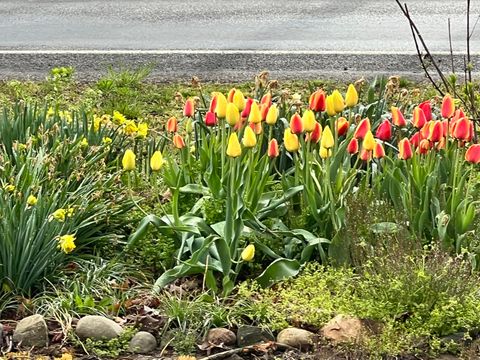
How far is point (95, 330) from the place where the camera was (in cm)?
372

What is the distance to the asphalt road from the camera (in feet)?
26.6

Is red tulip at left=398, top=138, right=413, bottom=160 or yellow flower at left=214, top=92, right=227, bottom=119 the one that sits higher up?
yellow flower at left=214, top=92, right=227, bottom=119

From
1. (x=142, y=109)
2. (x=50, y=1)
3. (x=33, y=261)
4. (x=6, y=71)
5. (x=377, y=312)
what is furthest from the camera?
(x=50, y=1)

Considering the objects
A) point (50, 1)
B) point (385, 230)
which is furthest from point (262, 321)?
point (50, 1)

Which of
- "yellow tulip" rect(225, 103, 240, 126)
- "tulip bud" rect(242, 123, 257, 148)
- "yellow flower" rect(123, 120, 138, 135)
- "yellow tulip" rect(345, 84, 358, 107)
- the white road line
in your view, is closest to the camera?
"tulip bud" rect(242, 123, 257, 148)

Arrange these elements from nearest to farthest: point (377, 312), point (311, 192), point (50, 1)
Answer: point (377, 312)
point (311, 192)
point (50, 1)

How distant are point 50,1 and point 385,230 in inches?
327

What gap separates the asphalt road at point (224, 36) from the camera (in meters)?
8.10

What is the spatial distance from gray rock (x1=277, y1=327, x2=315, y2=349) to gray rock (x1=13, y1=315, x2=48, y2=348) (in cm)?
88

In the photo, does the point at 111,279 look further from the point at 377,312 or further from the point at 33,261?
the point at 377,312

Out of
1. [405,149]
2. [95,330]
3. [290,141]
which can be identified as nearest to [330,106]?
[290,141]

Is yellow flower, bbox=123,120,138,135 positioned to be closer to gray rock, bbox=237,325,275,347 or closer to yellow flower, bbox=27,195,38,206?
yellow flower, bbox=27,195,38,206

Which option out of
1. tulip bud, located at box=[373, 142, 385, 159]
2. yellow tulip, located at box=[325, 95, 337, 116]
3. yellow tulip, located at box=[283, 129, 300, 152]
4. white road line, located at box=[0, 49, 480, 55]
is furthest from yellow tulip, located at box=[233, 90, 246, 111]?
white road line, located at box=[0, 49, 480, 55]

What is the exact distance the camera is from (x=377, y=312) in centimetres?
368
